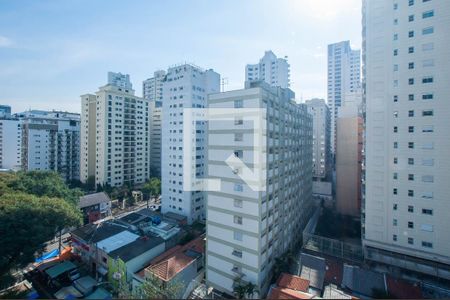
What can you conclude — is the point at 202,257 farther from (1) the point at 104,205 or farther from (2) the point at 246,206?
(1) the point at 104,205

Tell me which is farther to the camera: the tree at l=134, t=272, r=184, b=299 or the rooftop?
the rooftop

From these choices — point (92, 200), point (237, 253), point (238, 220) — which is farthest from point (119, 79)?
point (237, 253)

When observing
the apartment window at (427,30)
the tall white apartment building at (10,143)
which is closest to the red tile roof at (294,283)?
the apartment window at (427,30)

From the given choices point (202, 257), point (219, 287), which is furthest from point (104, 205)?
point (219, 287)

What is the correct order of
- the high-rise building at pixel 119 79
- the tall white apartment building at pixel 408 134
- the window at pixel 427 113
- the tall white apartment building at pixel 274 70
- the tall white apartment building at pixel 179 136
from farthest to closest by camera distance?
the high-rise building at pixel 119 79, the tall white apartment building at pixel 274 70, the tall white apartment building at pixel 179 136, the window at pixel 427 113, the tall white apartment building at pixel 408 134

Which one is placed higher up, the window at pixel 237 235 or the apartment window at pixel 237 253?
the window at pixel 237 235

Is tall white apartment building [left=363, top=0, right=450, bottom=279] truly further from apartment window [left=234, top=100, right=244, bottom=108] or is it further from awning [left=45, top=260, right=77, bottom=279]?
awning [left=45, top=260, right=77, bottom=279]

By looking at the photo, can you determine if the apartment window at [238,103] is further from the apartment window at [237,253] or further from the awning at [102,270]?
the awning at [102,270]

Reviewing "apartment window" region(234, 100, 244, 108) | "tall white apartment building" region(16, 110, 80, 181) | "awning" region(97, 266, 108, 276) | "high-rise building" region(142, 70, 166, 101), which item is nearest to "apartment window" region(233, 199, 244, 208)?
"apartment window" region(234, 100, 244, 108)
